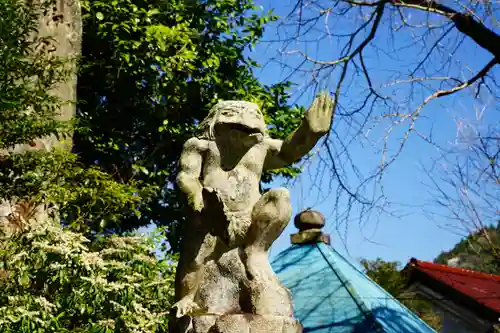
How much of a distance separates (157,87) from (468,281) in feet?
21.4

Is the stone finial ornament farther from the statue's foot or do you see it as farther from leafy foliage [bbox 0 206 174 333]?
the statue's foot

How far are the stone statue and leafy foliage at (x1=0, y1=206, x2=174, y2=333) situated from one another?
151 centimetres

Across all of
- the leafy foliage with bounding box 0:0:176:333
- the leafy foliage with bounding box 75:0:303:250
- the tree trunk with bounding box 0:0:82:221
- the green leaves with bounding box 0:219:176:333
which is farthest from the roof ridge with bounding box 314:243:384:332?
the tree trunk with bounding box 0:0:82:221

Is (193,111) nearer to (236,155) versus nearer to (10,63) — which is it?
(10,63)

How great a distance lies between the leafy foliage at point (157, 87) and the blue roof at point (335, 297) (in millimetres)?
1475

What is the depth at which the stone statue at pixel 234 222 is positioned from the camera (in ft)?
12.2

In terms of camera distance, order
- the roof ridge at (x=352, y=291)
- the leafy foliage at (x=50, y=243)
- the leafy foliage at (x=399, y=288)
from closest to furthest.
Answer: the leafy foliage at (x=50, y=243) → the roof ridge at (x=352, y=291) → the leafy foliage at (x=399, y=288)

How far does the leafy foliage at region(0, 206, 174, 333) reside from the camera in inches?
194

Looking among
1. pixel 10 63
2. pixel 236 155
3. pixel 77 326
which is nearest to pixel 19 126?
pixel 10 63

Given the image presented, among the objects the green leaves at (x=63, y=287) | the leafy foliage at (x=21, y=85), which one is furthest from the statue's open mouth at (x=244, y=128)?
the leafy foliage at (x=21, y=85)

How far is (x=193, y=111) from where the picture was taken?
986cm

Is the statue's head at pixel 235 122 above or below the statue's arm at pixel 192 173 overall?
above

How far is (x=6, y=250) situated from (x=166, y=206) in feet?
14.9

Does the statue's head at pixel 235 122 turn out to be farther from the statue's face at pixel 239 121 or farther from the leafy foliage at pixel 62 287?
the leafy foliage at pixel 62 287
